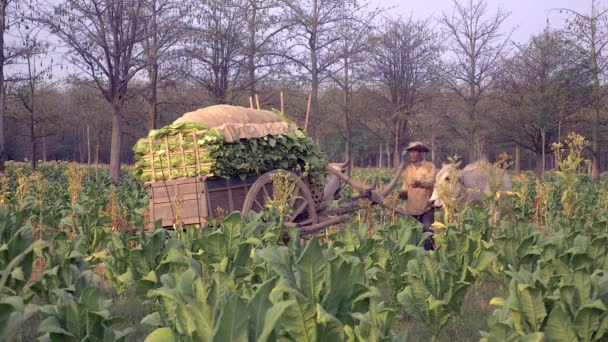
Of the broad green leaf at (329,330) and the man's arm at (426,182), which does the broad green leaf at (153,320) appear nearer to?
the broad green leaf at (329,330)

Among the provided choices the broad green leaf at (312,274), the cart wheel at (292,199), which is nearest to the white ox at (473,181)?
the cart wheel at (292,199)

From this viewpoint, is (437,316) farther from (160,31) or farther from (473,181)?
(160,31)

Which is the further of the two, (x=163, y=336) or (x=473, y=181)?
(x=473, y=181)

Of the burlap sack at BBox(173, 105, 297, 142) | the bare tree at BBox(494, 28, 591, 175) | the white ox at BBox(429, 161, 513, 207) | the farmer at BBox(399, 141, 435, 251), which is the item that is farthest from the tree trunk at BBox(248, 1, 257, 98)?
the burlap sack at BBox(173, 105, 297, 142)

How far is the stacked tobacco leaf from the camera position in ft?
25.9

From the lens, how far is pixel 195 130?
8008 millimetres

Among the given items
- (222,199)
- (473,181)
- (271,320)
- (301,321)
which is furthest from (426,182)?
(271,320)

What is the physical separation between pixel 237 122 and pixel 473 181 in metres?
4.74

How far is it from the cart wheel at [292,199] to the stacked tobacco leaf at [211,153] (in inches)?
7.9

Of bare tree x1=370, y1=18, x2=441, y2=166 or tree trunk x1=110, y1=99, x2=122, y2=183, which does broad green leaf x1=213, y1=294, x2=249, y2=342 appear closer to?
tree trunk x1=110, y1=99, x2=122, y2=183

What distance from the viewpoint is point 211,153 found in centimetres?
788

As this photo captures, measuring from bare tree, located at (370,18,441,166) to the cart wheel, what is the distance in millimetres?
22016

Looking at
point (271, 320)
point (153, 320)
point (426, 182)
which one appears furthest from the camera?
point (426, 182)

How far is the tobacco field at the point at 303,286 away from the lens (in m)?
3.08
